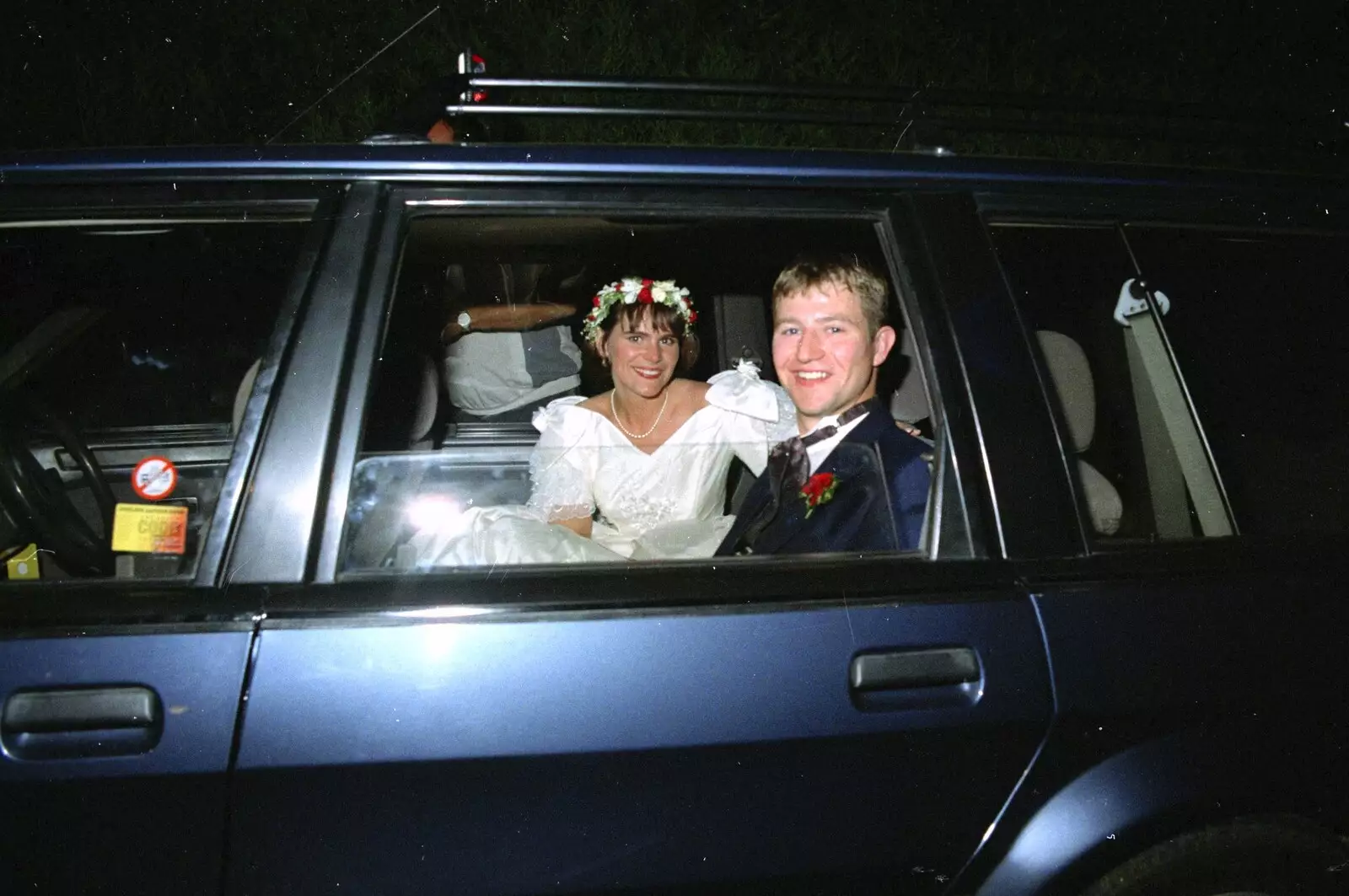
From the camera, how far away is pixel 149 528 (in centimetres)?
158

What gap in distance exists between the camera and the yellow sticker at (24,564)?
6.06 feet

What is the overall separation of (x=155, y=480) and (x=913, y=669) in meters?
1.21

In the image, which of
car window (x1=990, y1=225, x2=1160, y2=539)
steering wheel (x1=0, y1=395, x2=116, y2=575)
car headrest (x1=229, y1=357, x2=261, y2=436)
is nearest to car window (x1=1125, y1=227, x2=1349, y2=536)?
car window (x1=990, y1=225, x2=1160, y2=539)

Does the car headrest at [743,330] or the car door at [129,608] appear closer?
the car door at [129,608]

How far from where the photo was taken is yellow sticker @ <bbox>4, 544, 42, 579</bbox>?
Answer: 6.06 feet

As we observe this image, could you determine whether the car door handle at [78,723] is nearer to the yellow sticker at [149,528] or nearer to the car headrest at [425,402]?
the yellow sticker at [149,528]

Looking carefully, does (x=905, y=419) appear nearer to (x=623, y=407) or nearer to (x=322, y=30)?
(x=623, y=407)

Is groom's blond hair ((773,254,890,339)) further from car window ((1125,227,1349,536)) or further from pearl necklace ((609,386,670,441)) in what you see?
pearl necklace ((609,386,670,441))

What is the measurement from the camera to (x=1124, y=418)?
227cm

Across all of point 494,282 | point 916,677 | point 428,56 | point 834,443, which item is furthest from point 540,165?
point 428,56

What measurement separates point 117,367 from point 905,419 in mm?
1854

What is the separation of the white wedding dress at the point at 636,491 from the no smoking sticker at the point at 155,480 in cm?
43

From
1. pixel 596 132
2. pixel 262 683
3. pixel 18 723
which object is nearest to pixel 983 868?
pixel 262 683

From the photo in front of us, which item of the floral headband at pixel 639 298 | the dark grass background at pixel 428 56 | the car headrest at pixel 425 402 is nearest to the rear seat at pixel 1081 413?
the floral headband at pixel 639 298
